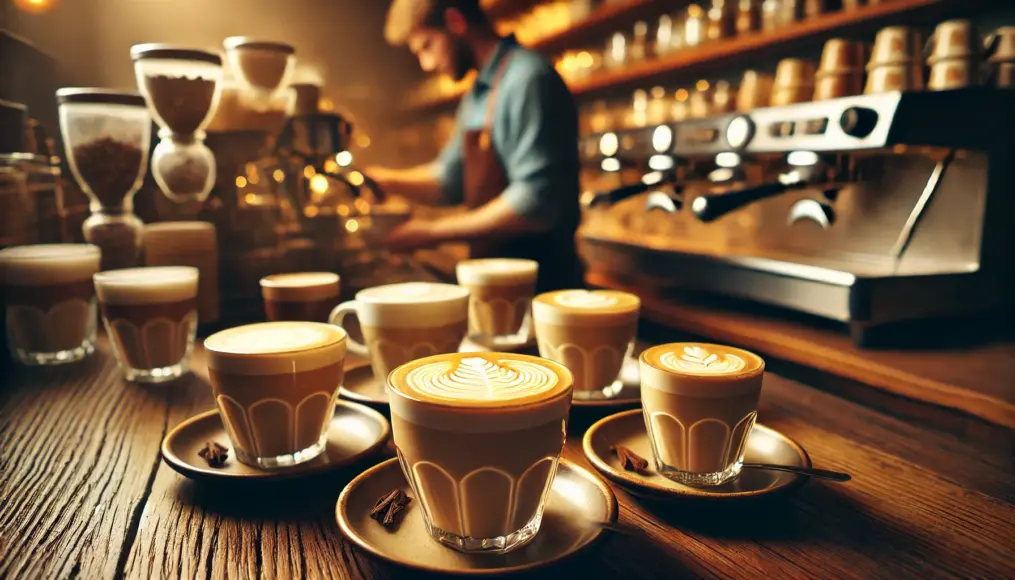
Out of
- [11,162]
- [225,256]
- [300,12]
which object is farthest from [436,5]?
[300,12]

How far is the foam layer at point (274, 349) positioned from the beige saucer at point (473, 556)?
5.6 inches

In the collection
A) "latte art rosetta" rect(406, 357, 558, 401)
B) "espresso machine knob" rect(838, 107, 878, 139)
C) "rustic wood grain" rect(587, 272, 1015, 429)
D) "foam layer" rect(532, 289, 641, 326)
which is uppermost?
"espresso machine knob" rect(838, 107, 878, 139)

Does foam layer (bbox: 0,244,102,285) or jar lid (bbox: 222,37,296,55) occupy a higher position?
jar lid (bbox: 222,37,296,55)

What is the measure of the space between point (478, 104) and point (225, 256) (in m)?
1.44

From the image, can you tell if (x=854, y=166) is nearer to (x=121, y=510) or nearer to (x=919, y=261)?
(x=919, y=261)

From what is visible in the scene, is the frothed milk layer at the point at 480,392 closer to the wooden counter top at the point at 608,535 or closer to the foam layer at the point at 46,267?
the wooden counter top at the point at 608,535

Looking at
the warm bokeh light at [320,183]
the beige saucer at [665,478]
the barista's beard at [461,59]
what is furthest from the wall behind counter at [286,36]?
the beige saucer at [665,478]

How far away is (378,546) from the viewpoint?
521mm

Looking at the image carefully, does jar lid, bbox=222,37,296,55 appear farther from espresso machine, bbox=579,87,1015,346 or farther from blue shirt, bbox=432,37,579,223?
blue shirt, bbox=432,37,579,223

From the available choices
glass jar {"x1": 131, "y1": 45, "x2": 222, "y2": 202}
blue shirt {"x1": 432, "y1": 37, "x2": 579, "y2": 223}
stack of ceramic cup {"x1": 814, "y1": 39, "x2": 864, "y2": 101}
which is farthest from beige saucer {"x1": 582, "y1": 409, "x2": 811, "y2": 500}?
blue shirt {"x1": 432, "y1": 37, "x2": 579, "y2": 223}

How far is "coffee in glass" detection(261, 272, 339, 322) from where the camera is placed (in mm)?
1178

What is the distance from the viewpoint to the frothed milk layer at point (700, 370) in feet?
2.03

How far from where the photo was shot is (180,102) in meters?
1.19

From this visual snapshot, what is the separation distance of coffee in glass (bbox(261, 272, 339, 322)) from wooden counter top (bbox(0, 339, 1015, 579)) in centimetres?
39
